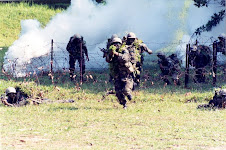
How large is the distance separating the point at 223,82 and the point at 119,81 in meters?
6.09

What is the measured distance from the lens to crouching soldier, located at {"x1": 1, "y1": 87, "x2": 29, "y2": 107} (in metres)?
13.7

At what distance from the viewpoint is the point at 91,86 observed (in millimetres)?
17312

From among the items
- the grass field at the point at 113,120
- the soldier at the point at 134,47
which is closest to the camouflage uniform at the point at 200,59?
the grass field at the point at 113,120

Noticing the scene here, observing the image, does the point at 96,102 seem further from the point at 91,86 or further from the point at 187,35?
the point at 187,35

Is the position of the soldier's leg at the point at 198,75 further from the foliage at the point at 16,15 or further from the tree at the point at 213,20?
the foliage at the point at 16,15

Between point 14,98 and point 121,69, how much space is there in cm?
306

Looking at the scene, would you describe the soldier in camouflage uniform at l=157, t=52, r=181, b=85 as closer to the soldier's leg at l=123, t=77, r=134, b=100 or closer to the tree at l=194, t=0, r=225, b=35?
the tree at l=194, t=0, r=225, b=35

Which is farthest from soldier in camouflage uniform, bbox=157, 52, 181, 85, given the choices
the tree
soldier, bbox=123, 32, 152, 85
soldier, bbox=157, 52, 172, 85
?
the tree

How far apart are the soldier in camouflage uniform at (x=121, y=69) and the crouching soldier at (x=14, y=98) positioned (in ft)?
8.45

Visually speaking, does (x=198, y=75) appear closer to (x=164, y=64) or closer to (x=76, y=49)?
(x=164, y=64)

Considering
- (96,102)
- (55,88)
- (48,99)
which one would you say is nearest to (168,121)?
(96,102)

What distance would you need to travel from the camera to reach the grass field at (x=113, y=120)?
9.19m

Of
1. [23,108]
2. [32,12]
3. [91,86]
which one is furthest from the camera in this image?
[32,12]

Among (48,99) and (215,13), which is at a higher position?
(215,13)
